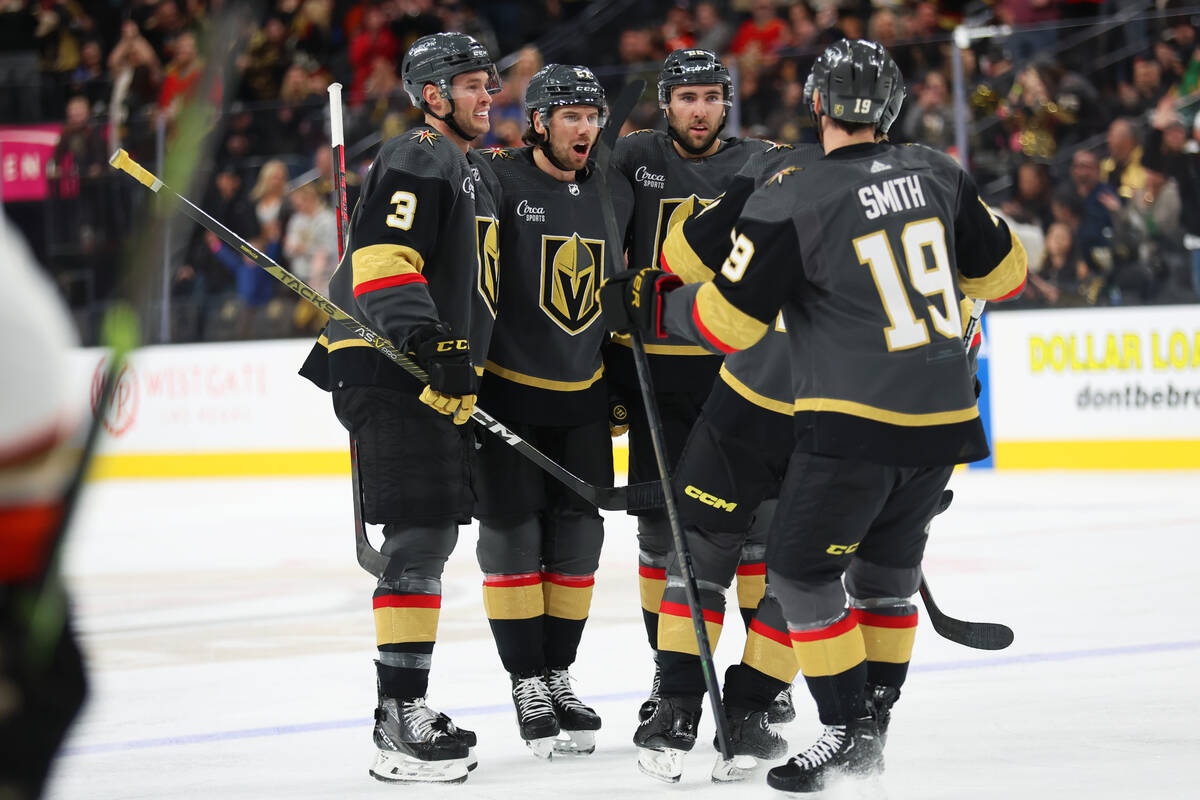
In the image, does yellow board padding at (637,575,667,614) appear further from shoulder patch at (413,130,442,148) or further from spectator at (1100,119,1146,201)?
spectator at (1100,119,1146,201)

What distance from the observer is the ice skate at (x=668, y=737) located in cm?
265

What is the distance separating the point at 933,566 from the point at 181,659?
8.07 feet

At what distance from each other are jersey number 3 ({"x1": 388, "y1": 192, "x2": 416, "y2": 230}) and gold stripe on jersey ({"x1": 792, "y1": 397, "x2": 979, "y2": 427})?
2.77 ft

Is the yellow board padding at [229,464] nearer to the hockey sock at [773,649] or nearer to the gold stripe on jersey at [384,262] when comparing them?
the gold stripe on jersey at [384,262]

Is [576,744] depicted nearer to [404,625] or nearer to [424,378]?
[404,625]

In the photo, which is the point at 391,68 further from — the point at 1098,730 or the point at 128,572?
the point at 1098,730

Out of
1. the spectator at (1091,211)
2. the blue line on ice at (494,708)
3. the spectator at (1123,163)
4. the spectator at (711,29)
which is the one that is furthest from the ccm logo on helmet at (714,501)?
the spectator at (711,29)

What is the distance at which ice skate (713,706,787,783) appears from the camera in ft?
8.80

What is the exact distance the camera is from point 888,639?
264 cm

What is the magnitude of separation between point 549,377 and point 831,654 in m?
0.92

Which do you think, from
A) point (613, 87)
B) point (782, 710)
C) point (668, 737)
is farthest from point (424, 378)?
point (613, 87)

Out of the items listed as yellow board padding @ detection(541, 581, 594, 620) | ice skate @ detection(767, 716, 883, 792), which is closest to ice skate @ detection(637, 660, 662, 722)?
yellow board padding @ detection(541, 581, 594, 620)

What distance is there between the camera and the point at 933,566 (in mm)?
4914

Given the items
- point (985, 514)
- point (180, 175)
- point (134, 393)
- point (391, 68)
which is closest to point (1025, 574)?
point (985, 514)
